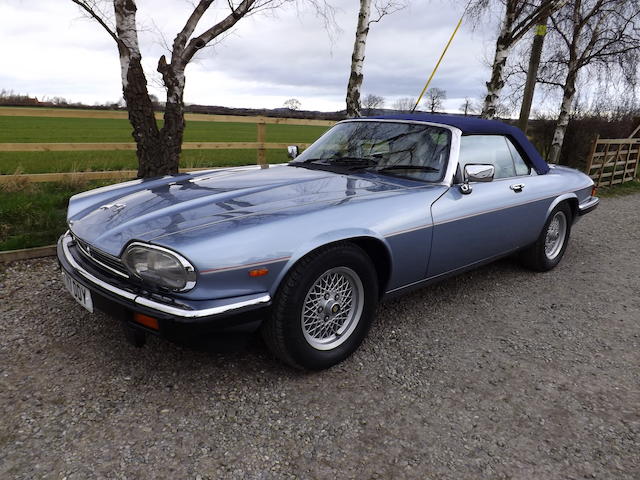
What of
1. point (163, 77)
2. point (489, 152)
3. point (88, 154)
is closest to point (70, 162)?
point (88, 154)

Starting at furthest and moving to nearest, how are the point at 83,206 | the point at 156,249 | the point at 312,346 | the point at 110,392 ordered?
the point at 83,206
the point at 312,346
the point at 110,392
the point at 156,249

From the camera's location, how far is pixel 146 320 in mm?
2104

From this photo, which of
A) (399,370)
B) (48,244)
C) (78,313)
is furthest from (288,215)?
(48,244)

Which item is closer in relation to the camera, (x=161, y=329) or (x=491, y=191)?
(x=161, y=329)

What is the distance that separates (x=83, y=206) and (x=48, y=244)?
1661 millimetres

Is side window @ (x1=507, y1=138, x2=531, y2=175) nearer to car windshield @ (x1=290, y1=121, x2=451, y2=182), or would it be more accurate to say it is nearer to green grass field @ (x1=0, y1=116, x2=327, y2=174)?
car windshield @ (x1=290, y1=121, x2=451, y2=182)

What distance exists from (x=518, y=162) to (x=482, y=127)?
21.5 inches

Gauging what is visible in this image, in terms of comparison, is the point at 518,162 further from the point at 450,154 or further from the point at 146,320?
the point at 146,320

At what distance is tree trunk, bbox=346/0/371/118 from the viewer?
7.45 metres

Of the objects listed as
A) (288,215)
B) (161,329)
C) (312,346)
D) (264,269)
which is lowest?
(312,346)

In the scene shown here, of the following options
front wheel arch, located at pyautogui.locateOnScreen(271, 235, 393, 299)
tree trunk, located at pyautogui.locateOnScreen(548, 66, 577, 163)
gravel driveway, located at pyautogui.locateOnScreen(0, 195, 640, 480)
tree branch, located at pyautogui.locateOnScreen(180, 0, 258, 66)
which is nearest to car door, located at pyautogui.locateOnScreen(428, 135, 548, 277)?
front wheel arch, located at pyautogui.locateOnScreen(271, 235, 393, 299)

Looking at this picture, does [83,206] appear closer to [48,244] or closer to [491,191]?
[48,244]

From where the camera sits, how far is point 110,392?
232 centimetres

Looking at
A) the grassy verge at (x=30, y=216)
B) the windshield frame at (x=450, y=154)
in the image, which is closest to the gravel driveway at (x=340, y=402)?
the grassy verge at (x=30, y=216)
